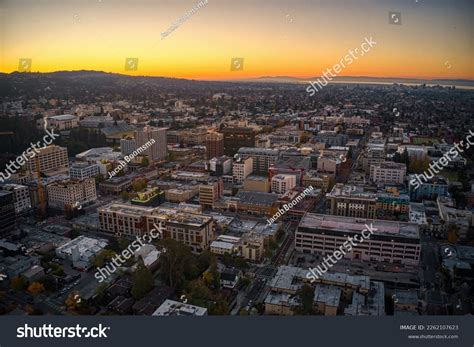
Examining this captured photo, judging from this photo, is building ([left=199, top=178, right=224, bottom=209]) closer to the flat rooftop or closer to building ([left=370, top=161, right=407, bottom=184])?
the flat rooftop

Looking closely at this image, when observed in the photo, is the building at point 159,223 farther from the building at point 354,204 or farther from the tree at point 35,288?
the building at point 354,204

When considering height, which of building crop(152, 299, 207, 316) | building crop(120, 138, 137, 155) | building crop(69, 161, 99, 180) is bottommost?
building crop(152, 299, 207, 316)

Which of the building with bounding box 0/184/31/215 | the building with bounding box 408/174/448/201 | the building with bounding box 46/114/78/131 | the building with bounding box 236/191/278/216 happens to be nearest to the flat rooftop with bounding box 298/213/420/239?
the building with bounding box 236/191/278/216

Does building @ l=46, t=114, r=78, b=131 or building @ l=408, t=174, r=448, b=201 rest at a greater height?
building @ l=46, t=114, r=78, b=131

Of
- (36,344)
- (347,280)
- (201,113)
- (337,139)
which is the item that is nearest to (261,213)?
(347,280)

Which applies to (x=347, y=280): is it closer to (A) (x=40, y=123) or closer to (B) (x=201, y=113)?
(A) (x=40, y=123)

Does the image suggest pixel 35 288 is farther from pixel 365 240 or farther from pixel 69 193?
pixel 365 240
